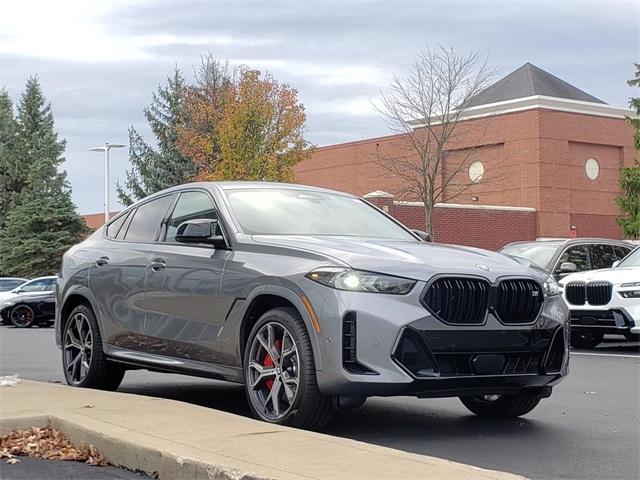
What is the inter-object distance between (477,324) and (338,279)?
3.12 feet

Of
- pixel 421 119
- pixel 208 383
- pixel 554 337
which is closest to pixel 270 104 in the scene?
pixel 421 119

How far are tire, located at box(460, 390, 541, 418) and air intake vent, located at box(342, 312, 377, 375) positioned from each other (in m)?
1.61

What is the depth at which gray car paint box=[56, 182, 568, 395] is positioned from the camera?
6.32 m

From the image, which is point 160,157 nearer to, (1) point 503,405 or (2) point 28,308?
(2) point 28,308

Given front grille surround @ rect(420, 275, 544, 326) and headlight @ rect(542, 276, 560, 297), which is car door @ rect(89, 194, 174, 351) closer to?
front grille surround @ rect(420, 275, 544, 326)

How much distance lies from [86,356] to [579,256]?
10521mm

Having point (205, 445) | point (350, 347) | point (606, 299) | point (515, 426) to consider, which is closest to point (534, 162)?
point (606, 299)

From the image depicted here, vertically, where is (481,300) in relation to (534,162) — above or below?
below

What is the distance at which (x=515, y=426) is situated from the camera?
7309 mm

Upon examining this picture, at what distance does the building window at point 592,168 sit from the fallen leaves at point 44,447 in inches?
1888

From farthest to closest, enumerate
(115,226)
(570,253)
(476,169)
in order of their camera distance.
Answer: (476,169) < (570,253) < (115,226)

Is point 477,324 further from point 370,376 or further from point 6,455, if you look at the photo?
point 6,455

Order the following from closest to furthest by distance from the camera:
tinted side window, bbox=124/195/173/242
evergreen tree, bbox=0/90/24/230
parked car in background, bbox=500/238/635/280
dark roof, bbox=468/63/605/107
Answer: tinted side window, bbox=124/195/173/242 → parked car in background, bbox=500/238/635/280 → dark roof, bbox=468/63/605/107 → evergreen tree, bbox=0/90/24/230

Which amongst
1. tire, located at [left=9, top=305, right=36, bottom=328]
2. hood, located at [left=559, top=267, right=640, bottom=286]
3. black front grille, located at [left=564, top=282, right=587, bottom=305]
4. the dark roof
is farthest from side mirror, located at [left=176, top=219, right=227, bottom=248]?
the dark roof
